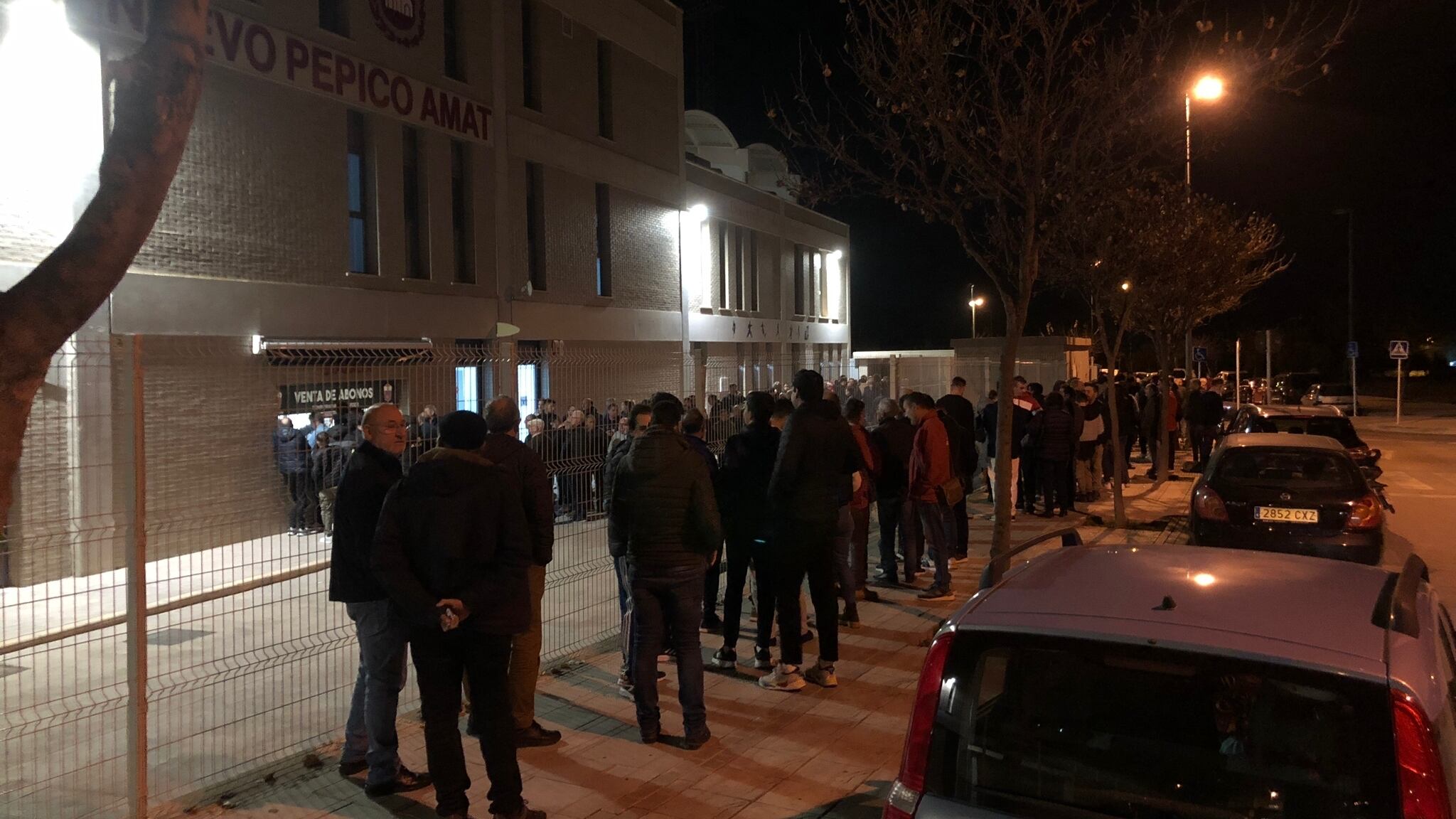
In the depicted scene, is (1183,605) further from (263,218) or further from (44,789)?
(263,218)

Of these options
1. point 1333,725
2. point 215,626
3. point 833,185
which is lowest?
point 215,626

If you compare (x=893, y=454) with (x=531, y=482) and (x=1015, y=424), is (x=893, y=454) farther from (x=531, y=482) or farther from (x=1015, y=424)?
(x=1015, y=424)

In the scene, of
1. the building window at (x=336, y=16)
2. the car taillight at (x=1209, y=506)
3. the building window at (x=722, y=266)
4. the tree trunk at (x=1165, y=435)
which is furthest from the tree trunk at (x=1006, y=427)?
the building window at (x=722, y=266)

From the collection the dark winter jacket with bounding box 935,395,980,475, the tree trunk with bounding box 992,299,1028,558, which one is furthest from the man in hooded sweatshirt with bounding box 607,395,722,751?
the dark winter jacket with bounding box 935,395,980,475

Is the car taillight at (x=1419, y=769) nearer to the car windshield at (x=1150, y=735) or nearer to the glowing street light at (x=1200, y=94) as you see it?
the car windshield at (x=1150, y=735)

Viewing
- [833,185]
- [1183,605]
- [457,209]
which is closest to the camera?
[1183,605]

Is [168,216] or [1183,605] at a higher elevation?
[168,216]

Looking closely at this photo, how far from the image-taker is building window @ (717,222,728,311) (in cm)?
3197

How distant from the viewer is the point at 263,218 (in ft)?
48.9

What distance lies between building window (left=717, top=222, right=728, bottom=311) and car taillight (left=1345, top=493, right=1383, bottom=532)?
77.5 feet

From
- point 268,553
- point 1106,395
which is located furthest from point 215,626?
point 1106,395

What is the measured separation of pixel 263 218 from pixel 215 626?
11.0m

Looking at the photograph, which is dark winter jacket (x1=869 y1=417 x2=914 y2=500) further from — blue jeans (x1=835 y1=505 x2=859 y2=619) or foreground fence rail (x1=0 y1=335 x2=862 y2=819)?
foreground fence rail (x1=0 y1=335 x2=862 y2=819)

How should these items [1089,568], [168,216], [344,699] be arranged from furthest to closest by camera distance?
[168,216], [344,699], [1089,568]
